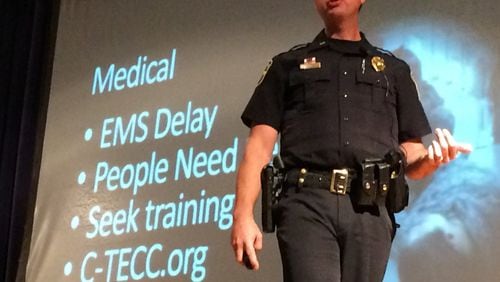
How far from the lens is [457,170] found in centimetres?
231

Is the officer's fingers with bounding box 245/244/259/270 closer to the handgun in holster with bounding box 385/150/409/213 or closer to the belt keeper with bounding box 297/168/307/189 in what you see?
the belt keeper with bounding box 297/168/307/189

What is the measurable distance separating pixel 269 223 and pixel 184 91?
1.45 m

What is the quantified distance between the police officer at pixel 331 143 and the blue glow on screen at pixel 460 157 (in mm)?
673

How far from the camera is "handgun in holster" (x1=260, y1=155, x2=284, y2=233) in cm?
154

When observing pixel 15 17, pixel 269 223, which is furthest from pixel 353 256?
pixel 15 17

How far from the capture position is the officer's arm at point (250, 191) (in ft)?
4.79

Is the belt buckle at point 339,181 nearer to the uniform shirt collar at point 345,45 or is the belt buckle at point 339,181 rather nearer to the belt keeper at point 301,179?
the belt keeper at point 301,179

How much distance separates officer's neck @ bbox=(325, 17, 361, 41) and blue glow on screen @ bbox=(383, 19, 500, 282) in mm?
760

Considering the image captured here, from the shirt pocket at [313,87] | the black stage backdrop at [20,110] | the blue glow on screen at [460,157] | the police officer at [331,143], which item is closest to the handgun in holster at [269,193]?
the police officer at [331,143]

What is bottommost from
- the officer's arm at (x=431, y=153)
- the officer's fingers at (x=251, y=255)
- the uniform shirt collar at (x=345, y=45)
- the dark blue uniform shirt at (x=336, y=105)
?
the officer's fingers at (x=251, y=255)

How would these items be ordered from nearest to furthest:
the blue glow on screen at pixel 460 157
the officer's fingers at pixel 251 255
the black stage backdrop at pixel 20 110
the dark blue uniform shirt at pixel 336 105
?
→ the officer's fingers at pixel 251 255
the dark blue uniform shirt at pixel 336 105
the blue glow on screen at pixel 460 157
the black stage backdrop at pixel 20 110

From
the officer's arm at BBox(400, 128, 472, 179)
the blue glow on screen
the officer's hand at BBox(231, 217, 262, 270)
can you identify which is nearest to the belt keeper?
the officer's hand at BBox(231, 217, 262, 270)

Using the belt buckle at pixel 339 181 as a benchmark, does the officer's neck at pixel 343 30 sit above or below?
above

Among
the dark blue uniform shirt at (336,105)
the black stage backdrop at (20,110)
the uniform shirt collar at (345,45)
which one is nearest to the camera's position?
the dark blue uniform shirt at (336,105)
